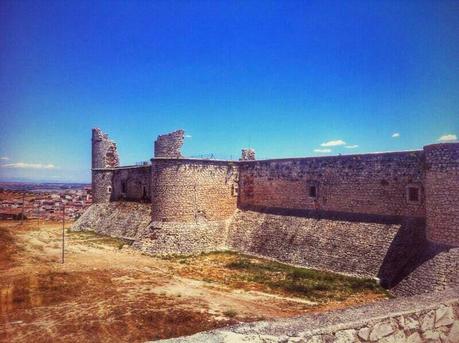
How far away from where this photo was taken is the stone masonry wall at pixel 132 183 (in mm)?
30592

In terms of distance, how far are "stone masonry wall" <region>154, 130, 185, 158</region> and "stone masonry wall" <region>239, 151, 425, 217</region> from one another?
5038 millimetres

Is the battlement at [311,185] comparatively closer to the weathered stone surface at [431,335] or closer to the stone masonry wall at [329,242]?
the stone masonry wall at [329,242]

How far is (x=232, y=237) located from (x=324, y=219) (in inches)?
265

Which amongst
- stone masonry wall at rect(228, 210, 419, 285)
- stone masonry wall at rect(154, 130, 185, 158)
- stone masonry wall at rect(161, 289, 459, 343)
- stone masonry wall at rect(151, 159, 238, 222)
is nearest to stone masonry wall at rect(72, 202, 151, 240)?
stone masonry wall at rect(151, 159, 238, 222)

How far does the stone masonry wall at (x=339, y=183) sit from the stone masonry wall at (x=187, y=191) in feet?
6.71

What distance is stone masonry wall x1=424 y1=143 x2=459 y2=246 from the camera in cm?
1359

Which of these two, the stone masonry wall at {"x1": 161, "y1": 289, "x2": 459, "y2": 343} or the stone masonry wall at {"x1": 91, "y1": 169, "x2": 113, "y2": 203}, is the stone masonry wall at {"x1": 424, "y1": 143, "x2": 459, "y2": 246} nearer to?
the stone masonry wall at {"x1": 161, "y1": 289, "x2": 459, "y2": 343}

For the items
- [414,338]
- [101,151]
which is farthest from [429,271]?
[101,151]

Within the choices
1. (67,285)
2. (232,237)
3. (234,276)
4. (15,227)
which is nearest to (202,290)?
(234,276)

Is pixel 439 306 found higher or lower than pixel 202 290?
higher

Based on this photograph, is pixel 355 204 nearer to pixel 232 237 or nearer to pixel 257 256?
pixel 257 256

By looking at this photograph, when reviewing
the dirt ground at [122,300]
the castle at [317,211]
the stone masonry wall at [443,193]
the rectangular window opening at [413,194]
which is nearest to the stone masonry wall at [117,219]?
the castle at [317,211]

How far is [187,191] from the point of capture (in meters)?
23.9

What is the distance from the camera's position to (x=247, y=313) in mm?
12492
